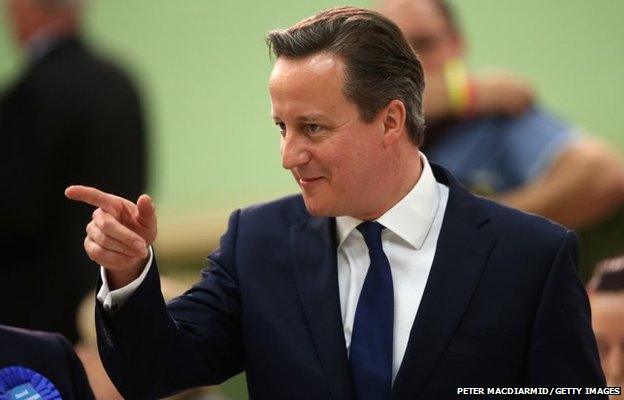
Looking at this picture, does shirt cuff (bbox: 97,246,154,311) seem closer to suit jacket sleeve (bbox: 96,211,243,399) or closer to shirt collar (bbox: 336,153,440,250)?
suit jacket sleeve (bbox: 96,211,243,399)

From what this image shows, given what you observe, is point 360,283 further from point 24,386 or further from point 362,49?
point 24,386

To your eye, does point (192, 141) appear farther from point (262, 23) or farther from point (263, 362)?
point (263, 362)

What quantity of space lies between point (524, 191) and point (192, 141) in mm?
1826

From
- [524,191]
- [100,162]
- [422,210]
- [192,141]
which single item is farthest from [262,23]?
[422,210]

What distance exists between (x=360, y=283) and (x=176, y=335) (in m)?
0.37

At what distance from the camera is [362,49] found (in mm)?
2414

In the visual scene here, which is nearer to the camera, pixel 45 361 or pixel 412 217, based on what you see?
pixel 45 361

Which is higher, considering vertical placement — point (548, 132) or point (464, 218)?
point (464, 218)

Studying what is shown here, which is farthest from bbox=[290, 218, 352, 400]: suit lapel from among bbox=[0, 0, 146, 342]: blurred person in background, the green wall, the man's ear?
the green wall

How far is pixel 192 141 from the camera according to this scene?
5688 millimetres

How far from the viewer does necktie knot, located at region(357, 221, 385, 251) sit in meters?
2.46

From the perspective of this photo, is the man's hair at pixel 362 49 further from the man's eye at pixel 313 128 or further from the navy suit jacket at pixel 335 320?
the navy suit jacket at pixel 335 320

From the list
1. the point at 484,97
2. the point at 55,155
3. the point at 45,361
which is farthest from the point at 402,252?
the point at 55,155

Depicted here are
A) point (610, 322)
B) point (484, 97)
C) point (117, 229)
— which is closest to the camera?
point (117, 229)
